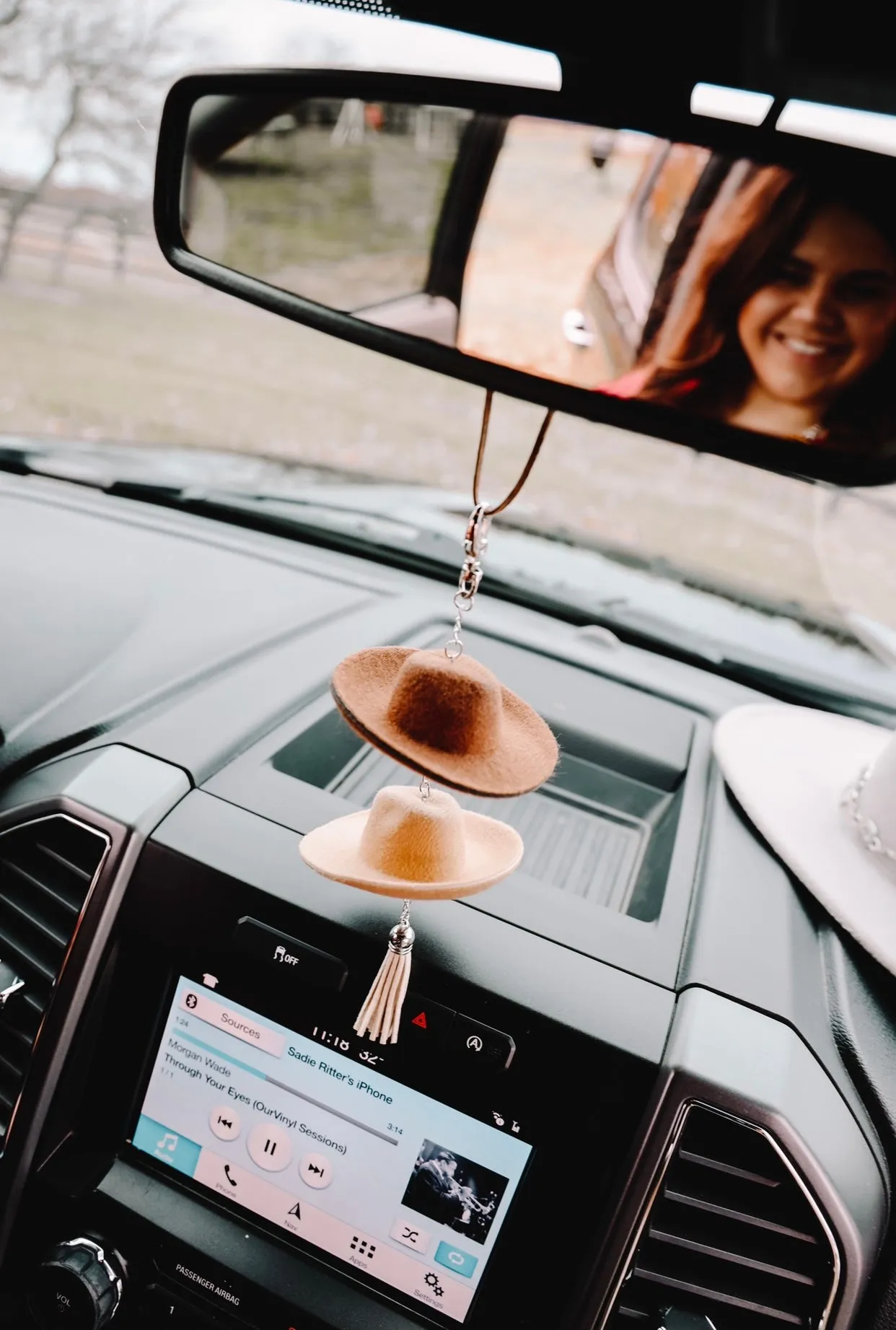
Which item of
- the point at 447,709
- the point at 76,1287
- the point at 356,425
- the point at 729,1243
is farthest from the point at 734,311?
the point at 356,425

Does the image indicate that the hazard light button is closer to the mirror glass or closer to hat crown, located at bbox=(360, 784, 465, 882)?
hat crown, located at bbox=(360, 784, 465, 882)

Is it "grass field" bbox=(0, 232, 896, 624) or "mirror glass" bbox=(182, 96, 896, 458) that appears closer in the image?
"mirror glass" bbox=(182, 96, 896, 458)

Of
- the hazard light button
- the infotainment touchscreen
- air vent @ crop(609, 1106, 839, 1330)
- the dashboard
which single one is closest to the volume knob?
the dashboard

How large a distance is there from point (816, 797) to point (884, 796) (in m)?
0.16

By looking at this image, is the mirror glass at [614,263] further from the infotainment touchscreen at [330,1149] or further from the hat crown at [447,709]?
the infotainment touchscreen at [330,1149]

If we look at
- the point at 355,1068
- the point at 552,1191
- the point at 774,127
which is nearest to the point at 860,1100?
the point at 552,1191

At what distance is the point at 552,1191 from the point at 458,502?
1.69 meters

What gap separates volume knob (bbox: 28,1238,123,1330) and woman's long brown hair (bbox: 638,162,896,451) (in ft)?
4.65

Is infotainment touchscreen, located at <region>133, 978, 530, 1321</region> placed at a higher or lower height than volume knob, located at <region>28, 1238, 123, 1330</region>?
higher

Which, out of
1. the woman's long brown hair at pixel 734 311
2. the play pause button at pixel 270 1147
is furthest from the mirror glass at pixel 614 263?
the play pause button at pixel 270 1147

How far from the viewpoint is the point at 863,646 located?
2100 millimetres

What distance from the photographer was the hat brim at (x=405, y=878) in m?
0.89

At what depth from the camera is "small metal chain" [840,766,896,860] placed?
1.31 metres

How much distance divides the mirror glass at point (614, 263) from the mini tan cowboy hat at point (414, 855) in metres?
0.46
